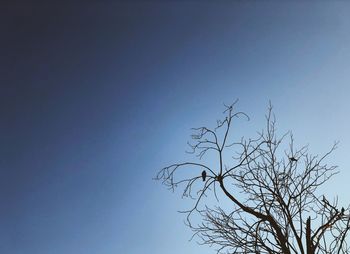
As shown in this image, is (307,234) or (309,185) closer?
(307,234)

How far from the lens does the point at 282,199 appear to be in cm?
399

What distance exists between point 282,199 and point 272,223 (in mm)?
458

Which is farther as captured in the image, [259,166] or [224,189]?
[259,166]

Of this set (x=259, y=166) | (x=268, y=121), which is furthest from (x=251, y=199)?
(x=268, y=121)

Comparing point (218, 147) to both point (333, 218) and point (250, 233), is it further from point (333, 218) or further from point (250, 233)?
point (333, 218)

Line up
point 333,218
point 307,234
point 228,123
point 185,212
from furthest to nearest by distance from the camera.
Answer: point 185,212 < point 228,123 < point 333,218 < point 307,234

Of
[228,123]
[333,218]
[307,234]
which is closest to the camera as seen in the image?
[307,234]

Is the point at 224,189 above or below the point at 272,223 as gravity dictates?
above

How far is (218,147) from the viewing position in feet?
13.2

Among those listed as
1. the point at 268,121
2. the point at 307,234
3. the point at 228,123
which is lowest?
the point at 307,234

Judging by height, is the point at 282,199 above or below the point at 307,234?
above

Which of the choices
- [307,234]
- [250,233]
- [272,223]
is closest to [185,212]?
[250,233]

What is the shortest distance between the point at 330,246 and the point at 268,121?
1.55m

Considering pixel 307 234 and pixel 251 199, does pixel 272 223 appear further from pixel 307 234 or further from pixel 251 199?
pixel 251 199
